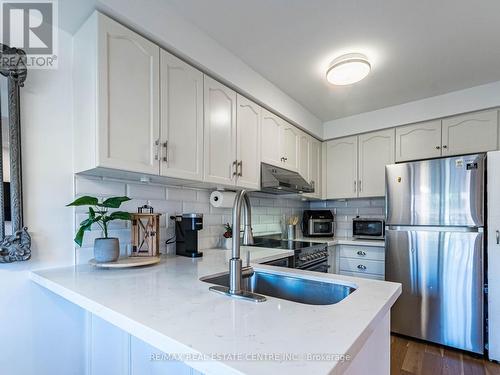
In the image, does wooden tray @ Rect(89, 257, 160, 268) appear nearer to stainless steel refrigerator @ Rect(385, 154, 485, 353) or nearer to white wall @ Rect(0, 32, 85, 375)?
white wall @ Rect(0, 32, 85, 375)

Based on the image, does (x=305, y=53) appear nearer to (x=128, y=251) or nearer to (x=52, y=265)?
(x=128, y=251)

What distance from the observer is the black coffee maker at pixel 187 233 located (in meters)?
1.69

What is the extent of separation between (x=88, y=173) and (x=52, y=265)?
1.57 feet

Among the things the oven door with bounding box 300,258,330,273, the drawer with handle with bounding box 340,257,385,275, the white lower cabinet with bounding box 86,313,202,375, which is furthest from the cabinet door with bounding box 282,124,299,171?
the white lower cabinet with bounding box 86,313,202,375

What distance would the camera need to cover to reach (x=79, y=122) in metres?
1.35

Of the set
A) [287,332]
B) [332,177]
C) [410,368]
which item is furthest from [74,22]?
[410,368]

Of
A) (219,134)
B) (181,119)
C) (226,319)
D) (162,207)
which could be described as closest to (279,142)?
(219,134)

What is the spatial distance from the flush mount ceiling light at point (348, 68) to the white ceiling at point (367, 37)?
0.16ft

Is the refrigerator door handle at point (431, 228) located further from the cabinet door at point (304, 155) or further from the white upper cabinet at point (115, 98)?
the white upper cabinet at point (115, 98)

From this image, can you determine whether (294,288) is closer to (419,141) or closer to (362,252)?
(362,252)

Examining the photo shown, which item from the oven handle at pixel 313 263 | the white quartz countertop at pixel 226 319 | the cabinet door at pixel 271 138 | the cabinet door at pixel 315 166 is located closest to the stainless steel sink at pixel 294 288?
the white quartz countertop at pixel 226 319

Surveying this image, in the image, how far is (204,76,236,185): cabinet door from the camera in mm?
1745

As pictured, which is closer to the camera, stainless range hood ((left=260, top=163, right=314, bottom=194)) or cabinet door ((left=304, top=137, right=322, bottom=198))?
stainless range hood ((left=260, top=163, right=314, bottom=194))

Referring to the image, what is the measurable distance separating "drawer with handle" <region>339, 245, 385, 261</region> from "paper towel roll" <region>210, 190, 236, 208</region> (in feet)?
5.04
